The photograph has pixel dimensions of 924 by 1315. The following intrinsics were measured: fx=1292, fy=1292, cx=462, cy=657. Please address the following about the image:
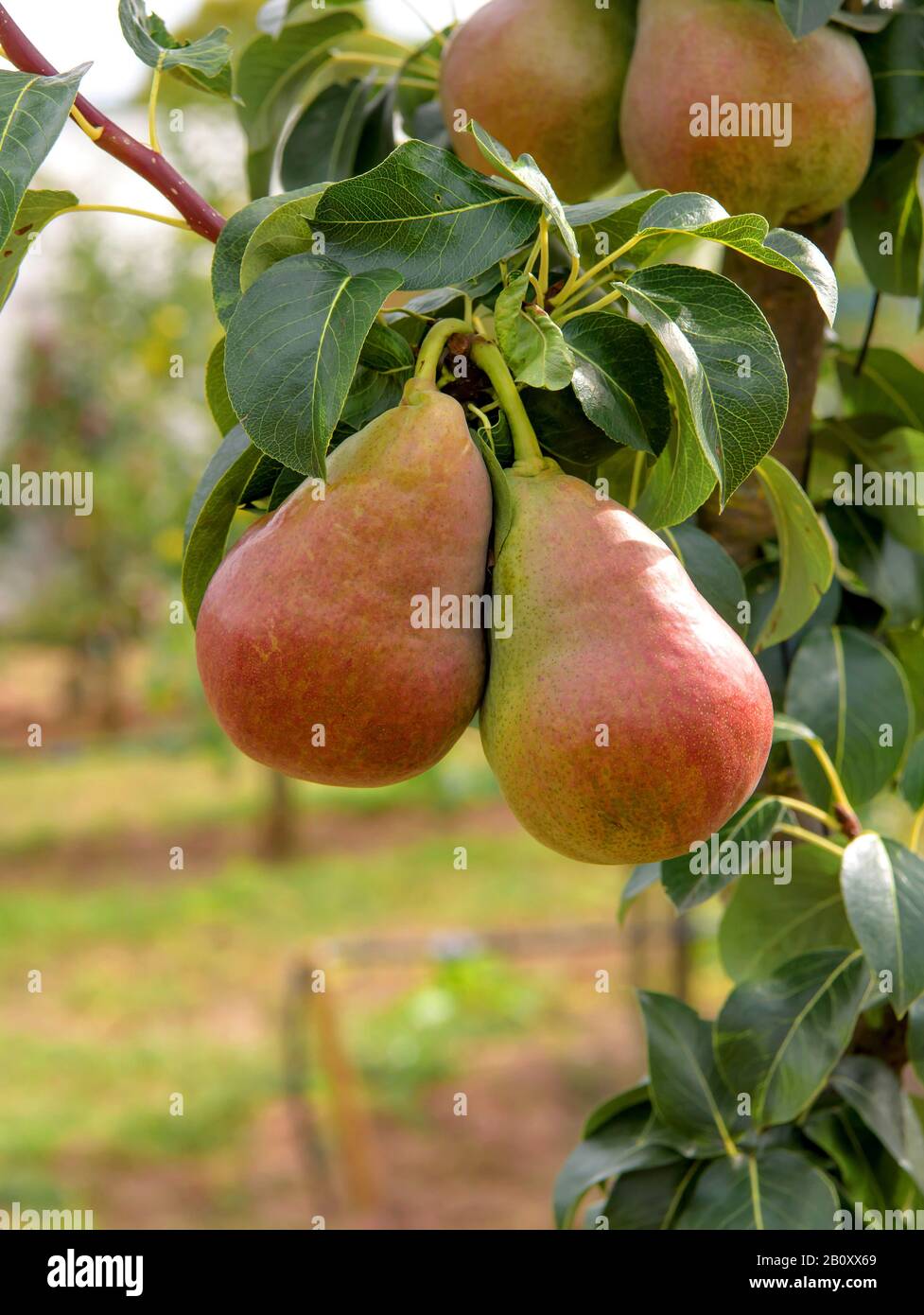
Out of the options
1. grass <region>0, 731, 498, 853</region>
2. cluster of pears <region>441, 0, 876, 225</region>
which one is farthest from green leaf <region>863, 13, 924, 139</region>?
grass <region>0, 731, 498, 853</region>

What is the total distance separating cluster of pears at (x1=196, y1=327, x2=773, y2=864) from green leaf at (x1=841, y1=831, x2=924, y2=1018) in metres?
0.25

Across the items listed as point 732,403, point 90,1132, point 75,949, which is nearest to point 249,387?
point 732,403

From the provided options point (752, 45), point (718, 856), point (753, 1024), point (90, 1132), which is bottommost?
point (90, 1132)

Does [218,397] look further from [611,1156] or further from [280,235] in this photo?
[611,1156]

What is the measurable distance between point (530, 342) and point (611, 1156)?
0.61 meters

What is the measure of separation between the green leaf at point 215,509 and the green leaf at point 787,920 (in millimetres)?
457

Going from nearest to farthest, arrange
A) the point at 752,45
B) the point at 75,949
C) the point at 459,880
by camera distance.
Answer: the point at 752,45 → the point at 75,949 → the point at 459,880

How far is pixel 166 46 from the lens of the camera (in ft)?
2.31

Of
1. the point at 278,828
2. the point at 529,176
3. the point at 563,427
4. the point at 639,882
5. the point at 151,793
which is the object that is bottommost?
the point at 151,793

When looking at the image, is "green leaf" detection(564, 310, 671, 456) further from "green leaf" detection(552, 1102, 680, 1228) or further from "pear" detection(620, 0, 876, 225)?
"green leaf" detection(552, 1102, 680, 1228)

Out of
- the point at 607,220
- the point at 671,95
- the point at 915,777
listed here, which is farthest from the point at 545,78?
the point at 915,777

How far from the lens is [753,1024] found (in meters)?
0.84

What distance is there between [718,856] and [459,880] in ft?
11.7
